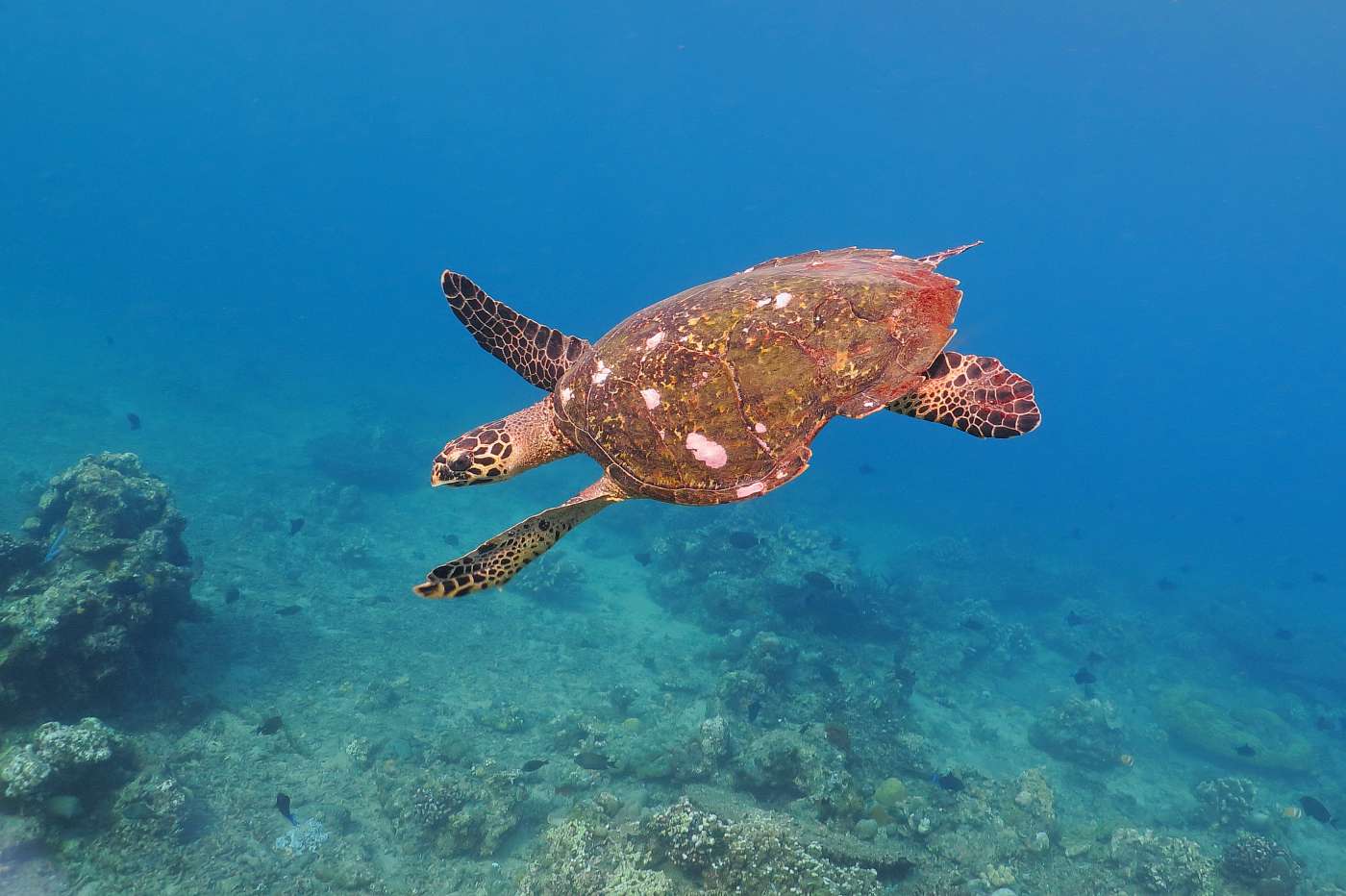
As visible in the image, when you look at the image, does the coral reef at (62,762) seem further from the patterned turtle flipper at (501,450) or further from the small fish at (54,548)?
the patterned turtle flipper at (501,450)

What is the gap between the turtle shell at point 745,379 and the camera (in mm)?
3525

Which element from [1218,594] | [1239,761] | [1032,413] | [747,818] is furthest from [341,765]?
[1218,594]

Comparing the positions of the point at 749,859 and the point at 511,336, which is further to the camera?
the point at 749,859

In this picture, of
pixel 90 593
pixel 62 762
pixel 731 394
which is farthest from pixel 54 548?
→ pixel 731 394

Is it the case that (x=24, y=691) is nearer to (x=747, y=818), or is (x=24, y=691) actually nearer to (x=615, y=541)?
(x=747, y=818)

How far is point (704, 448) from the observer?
354 centimetres

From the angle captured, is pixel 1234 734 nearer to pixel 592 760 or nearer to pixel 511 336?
pixel 592 760

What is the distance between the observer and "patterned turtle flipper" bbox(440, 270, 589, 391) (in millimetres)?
4746

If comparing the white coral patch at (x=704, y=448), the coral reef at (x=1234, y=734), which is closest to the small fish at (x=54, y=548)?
the white coral patch at (x=704, y=448)

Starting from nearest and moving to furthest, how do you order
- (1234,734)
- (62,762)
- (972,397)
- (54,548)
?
(972,397)
(62,762)
(54,548)
(1234,734)

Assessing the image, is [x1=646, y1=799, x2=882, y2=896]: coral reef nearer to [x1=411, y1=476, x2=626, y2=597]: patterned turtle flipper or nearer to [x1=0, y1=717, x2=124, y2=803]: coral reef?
[x1=411, y1=476, x2=626, y2=597]: patterned turtle flipper

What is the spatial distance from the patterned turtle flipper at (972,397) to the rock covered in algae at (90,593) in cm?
1048

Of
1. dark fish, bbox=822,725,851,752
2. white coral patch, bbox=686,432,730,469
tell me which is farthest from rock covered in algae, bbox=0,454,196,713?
dark fish, bbox=822,725,851,752

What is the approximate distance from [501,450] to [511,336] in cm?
111
